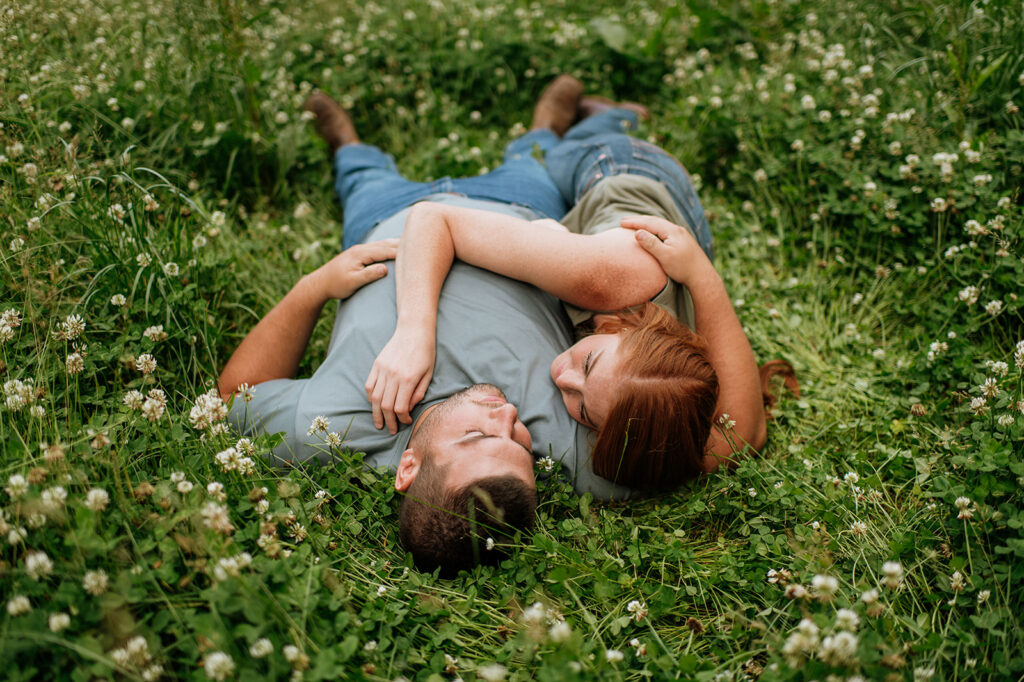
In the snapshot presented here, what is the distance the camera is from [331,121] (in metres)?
4.77

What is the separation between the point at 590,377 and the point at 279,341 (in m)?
1.51

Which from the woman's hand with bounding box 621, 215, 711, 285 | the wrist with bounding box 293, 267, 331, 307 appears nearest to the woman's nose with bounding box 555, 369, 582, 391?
the woman's hand with bounding box 621, 215, 711, 285

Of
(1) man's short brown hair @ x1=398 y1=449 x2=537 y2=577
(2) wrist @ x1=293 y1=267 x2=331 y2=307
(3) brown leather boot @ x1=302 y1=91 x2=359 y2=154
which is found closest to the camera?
(1) man's short brown hair @ x1=398 y1=449 x2=537 y2=577

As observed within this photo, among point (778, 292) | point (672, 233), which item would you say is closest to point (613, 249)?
point (672, 233)

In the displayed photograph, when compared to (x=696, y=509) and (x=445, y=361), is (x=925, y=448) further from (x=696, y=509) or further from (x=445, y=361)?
(x=445, y=361)

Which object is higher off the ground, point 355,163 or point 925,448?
point 355,163

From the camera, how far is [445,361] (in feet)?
9.37

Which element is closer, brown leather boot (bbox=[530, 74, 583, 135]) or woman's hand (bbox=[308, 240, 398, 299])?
woman's hand (bbox=[308, 240, 398, 299])

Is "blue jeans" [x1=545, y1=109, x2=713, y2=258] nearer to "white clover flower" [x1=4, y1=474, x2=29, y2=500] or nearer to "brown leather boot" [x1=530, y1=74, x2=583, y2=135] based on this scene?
"brown leather boot" [x1=530, y1=74, x2=583, y2=135]

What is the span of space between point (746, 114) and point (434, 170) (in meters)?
2.15

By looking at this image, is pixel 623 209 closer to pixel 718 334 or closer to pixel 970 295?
pixel 718 334

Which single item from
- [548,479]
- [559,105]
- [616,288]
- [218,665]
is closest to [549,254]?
[616,288]

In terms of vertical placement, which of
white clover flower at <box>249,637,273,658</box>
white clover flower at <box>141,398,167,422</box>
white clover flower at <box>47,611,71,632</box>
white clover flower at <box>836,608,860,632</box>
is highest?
white clover flower at <box>141,398,167,422</box>

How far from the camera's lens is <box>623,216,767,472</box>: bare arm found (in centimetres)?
292
